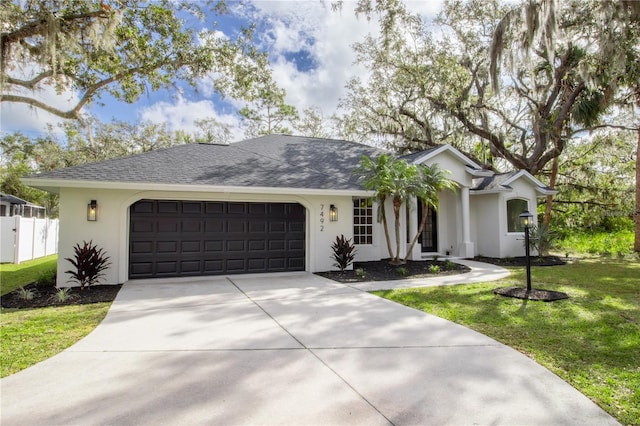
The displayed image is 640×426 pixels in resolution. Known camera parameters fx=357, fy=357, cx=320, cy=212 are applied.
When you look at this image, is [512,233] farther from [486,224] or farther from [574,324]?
[574,324]

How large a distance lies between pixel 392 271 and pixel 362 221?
2.81 metres

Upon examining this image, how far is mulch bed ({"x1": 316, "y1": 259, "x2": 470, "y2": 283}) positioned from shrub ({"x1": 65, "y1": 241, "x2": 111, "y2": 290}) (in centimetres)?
527

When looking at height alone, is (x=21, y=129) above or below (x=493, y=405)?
above

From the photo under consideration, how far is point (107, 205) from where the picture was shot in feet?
27.1

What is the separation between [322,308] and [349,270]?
14.3 feet

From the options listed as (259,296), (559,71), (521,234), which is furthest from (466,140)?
(259,296)

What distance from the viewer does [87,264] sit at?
7.60 metres

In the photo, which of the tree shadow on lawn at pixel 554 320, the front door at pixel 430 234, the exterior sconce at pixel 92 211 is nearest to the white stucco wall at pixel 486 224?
the front door at pixel 430 234

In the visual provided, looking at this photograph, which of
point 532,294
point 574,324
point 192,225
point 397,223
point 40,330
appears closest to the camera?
point 40,330

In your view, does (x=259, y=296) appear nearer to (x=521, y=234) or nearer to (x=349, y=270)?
(x=349, y=270)

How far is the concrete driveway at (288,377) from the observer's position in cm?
271

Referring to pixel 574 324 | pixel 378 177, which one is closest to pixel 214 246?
pixel 378 177

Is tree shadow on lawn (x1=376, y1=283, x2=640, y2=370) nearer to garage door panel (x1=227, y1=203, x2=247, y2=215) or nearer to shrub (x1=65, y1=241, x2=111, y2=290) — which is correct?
garage door panel (x1=227, y1=203, x2=247, y2=215)

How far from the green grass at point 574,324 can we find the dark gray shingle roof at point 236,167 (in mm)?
4289
